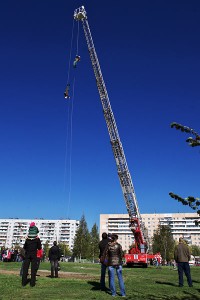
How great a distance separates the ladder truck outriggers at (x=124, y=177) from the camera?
34.8m

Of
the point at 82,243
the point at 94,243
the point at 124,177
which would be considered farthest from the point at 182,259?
the point at 94,243

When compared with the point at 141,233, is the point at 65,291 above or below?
below

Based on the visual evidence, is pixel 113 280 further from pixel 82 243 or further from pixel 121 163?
pixel 82 243

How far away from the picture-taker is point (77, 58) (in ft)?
168

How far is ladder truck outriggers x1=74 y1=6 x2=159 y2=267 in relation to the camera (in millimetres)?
34750

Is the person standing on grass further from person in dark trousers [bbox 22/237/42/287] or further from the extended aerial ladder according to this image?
the extended aerial ladder

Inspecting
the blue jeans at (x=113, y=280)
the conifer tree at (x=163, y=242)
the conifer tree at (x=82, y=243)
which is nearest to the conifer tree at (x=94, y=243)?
the conifer tree at (x=82, y=243)

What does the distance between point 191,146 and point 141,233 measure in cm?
3611

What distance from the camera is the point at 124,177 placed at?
45281 mm

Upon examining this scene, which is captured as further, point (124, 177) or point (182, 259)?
point (124, 177)

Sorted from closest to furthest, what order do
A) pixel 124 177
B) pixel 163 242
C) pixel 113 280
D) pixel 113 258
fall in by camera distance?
pixel 113 280 → pixel 113 258 → pixel 124 177 → pixel 163 242

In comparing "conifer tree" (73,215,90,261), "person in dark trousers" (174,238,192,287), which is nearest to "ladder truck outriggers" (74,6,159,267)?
"person in dark trousers" (174,238,192,287)

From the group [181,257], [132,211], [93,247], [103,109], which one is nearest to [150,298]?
[181,257]

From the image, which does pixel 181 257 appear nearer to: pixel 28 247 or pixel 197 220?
pixel 28 247
